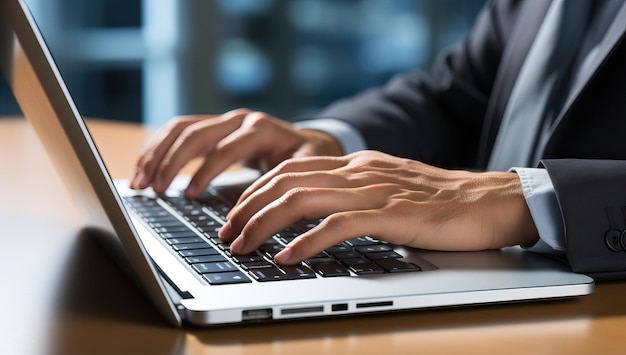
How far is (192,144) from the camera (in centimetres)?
112

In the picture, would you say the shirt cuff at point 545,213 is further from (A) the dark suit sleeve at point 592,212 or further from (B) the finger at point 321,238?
(B) the finger at point 321,238

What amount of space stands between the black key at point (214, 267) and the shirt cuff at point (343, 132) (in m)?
0.55

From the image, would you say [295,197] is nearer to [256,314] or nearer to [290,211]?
[290,211]

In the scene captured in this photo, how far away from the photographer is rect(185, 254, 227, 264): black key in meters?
0.72

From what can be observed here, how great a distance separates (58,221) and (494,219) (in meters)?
0.46

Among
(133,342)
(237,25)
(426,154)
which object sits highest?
(133,342)

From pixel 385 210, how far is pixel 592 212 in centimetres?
17

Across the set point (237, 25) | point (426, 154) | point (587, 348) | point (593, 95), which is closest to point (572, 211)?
point (587, 348)

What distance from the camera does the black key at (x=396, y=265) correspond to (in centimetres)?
70

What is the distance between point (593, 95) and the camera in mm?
1050

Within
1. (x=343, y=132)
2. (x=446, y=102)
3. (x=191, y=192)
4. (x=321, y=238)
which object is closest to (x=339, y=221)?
(x=321, y=238)

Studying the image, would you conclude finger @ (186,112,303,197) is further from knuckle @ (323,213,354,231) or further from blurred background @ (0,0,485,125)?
blurred background @ (0,0,485,125)

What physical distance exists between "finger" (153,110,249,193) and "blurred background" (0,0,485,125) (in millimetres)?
2627

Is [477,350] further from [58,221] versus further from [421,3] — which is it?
[421,3]
